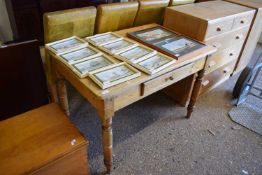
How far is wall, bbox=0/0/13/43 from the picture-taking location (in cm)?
249

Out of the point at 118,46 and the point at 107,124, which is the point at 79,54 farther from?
the point at 107,124

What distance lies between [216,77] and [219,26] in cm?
65

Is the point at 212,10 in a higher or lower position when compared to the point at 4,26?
higher

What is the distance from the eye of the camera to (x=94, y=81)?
1.06m

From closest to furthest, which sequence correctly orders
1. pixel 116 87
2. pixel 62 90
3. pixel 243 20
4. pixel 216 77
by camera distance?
pixel 116 87
pixel 62 90
pixel 243 20
pixel 216 77

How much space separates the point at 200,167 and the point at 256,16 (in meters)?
1.51

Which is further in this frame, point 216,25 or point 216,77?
point 216,77

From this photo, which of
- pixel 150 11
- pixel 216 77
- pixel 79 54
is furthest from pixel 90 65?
pixel 216 77

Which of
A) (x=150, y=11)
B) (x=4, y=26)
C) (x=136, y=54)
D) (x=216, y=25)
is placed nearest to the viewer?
(x=136, y=54)

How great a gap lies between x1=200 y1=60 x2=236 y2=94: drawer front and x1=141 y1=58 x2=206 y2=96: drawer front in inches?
22.8

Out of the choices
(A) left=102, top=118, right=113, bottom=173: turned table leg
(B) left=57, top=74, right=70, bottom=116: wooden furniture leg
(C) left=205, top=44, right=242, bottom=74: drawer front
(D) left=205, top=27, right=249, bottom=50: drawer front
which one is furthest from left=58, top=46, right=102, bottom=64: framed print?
(C) left=205, top=44, right=242, bottom=74: drawer front

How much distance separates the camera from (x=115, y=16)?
1591mm

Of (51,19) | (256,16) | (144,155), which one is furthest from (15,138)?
(256,16)

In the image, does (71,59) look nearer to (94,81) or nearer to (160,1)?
(94,81)
